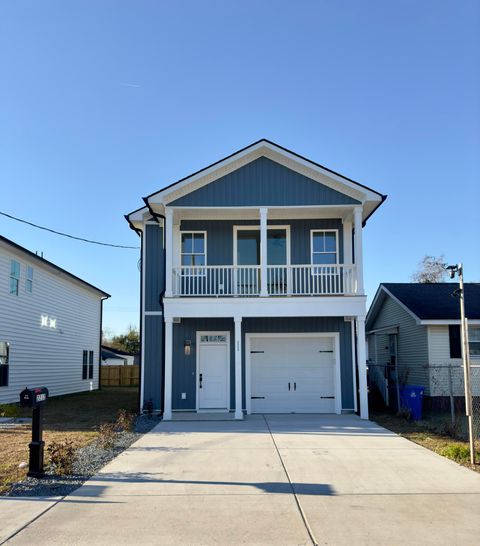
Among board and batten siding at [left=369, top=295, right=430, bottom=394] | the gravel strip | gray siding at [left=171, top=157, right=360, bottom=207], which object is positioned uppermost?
gray siding at [left=171, top=157, right=360, bottom=207]

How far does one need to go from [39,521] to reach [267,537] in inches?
96.9

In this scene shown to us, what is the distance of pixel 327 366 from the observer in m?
15.7

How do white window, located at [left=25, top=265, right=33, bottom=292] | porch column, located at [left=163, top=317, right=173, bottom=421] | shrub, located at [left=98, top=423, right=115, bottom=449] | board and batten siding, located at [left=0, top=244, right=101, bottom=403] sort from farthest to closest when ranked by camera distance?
white window, located at [left=25, top=265, right=33, bottom=292], board and batten siding, located at [left=0, top=244, right=101, bottom=403], porch column, located at [left=163, top=317, right=173, bottom=421], shrub, located at [left=98, top=423, right=115, bottom=449]

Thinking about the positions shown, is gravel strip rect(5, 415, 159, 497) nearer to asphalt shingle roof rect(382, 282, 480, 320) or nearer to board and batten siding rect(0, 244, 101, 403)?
board and batten siding rect(0, 244, 101, 403)

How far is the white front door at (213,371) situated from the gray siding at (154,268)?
1.75 metres

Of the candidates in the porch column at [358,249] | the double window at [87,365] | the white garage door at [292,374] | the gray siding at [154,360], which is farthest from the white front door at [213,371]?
the double window at [87,365]

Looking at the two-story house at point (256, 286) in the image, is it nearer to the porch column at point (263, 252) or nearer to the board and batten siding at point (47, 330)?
the porch column at point (263, 252)

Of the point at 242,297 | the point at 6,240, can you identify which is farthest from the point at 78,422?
the point at 6,240

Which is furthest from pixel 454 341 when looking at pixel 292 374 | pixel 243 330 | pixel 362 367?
pixel 243 330

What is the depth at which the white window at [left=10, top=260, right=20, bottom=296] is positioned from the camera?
60.8 ft

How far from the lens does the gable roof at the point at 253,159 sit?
1466cm

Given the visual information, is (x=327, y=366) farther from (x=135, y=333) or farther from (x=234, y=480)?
(x=135, y=333)

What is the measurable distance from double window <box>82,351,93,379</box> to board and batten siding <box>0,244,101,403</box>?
278 millimetres

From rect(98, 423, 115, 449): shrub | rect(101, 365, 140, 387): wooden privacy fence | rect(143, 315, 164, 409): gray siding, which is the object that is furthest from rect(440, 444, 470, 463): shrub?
rect(101, 365, 140, 387): wooden privacy fence
